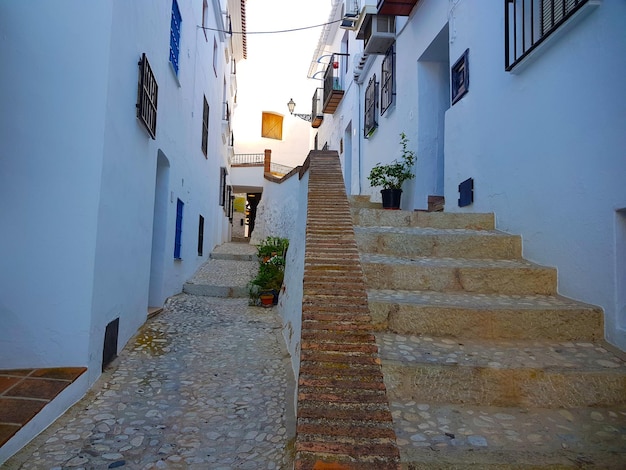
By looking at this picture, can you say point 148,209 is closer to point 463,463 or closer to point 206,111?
point 463,463

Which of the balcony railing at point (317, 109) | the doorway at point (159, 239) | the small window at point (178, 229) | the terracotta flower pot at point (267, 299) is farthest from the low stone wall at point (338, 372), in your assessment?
the balcony railing at point (317, 109)

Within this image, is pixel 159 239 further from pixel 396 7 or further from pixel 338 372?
pixel 396 7

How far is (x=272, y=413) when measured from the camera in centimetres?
258

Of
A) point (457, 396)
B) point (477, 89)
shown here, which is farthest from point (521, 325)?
point (477, 89)

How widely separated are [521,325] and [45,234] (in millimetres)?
3174

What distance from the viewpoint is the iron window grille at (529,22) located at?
297 cm

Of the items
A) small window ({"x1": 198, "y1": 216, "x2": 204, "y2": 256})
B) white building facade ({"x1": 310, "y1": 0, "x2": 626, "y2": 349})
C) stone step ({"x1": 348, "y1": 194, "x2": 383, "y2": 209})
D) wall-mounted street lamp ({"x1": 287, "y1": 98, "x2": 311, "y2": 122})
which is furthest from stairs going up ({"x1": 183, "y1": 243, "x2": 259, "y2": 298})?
wall-mounted street lamp ({"x1": 287, "y1": 98, "x2": 311, "y2": 122})

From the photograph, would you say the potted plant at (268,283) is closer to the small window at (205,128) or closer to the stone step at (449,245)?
the stone step at (449,245)

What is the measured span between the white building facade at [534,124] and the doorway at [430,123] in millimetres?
16

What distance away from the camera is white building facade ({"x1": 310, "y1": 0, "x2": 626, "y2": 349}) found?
2.47 metres

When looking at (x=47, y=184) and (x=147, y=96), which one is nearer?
(x=47, y=184)

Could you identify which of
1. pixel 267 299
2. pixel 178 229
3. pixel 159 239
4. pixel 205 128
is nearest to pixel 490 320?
pixel 267 299

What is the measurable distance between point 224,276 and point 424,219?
4.62 meters

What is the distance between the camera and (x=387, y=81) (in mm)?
7832
